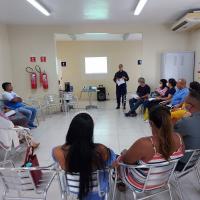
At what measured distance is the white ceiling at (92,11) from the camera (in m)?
4.35

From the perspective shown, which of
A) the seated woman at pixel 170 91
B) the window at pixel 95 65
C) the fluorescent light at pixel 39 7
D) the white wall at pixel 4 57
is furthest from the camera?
the window at pixel 95 65

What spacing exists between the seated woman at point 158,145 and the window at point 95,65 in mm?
8390

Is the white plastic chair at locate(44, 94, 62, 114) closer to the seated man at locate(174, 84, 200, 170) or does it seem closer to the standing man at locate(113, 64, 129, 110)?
the standing man at locate(113, 64, 129, 110)

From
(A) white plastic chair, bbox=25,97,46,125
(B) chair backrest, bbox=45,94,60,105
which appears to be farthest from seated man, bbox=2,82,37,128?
(B) chair backrest, bbox=45,94,60,105

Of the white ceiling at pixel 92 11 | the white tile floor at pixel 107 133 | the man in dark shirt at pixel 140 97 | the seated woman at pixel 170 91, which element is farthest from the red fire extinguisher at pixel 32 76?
the seated woman at pixel 170 91

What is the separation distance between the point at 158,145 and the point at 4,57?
5746mm

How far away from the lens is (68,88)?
7.08m

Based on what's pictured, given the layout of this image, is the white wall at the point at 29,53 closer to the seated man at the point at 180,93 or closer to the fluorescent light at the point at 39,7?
the fluorescent light at the point at 39,7

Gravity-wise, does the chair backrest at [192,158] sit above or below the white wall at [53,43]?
below

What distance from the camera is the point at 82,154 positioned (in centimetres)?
Result: 148

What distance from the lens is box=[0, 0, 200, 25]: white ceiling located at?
4.35 metres

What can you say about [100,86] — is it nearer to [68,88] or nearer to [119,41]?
[119,41]

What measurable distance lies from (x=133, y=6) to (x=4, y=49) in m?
3.84

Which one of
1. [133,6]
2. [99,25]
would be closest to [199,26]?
[133,6]
